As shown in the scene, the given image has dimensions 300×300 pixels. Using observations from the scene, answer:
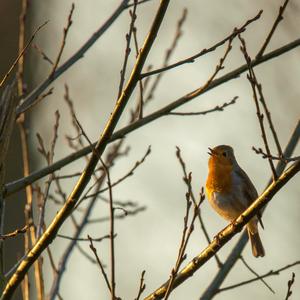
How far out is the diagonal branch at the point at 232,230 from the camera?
2891 millimetres

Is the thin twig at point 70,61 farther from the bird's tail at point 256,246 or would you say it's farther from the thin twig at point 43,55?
the bird's tail at point 256,246

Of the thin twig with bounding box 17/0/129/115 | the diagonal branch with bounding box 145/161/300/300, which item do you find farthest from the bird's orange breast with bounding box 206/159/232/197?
the diagonal branch with bounding box 145/161/300/300

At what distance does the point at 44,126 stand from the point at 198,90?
215 inches

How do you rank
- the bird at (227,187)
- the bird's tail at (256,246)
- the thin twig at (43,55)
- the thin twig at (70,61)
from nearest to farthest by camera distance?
the thin twig at (70,61), the thin twig at (43,55), the bird at (227,187), the bird's tail at (256,246)

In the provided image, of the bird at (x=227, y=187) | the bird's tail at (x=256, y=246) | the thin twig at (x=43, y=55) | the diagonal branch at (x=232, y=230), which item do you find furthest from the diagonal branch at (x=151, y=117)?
the bird's tail at (x=256, y=246)

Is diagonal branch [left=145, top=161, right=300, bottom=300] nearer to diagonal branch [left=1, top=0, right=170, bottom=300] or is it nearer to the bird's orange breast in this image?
diagonal branch [left=1, top=0, right=170, bottom=300]

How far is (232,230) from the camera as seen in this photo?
3121mm

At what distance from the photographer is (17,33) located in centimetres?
823

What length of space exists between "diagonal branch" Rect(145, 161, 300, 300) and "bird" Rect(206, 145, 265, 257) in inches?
68.6

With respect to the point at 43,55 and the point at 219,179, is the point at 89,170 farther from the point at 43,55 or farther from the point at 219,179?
the point at 219,179

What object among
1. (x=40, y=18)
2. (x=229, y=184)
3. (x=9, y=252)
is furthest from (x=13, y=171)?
(x=229, y=184)

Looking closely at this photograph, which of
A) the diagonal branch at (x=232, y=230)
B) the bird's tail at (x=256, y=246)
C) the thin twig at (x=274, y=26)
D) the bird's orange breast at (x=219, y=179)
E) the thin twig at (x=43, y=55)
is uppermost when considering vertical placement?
the thin twig at (x=43, y=55)

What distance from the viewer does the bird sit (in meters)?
5.02

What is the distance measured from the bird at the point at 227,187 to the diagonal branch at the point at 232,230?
1.74 metres
